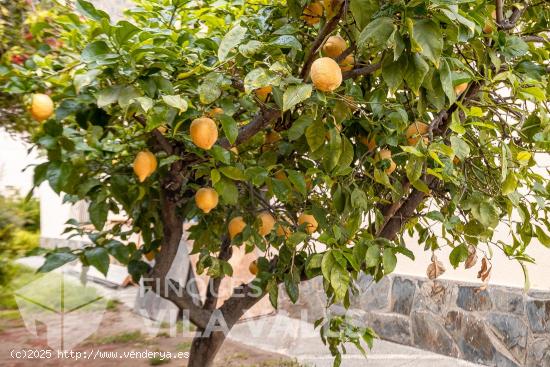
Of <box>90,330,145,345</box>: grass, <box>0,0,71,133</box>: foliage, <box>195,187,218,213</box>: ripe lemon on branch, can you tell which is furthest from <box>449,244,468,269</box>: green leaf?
<box>90,330,145,345</box>: grass

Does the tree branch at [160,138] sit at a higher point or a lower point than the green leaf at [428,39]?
lower

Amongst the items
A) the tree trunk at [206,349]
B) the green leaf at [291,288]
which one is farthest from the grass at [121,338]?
the green leaf at [291,288]

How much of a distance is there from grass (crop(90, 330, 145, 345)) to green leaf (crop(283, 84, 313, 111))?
2.75 meters

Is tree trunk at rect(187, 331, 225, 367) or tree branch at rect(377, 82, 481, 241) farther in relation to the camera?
tree trunk at rect(187, 331, 225, 367)

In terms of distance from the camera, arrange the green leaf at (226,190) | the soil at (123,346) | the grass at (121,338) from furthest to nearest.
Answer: the grass at (121,338) → the soil at (123,346) → the green leaf at (226,190)

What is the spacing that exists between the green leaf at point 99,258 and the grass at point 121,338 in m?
2.07

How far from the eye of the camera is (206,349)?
67.2 inches

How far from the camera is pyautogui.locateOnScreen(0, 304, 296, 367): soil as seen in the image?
2623 millimetres

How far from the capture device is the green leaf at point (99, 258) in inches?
47.4

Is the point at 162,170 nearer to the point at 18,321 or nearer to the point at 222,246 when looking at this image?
the point at 222,246

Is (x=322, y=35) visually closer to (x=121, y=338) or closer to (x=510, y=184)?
(x=510, y=184)

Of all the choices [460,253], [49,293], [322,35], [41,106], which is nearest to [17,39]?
[41,106]

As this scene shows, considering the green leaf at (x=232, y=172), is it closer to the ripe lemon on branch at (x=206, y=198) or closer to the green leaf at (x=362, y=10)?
the ripe lemon on branch at (x=206, y=198)

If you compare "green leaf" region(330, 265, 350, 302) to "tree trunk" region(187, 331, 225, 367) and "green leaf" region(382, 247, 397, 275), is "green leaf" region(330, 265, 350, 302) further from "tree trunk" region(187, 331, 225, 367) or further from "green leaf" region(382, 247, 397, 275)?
"tree trunk" region(187, 331, 225, 367)
